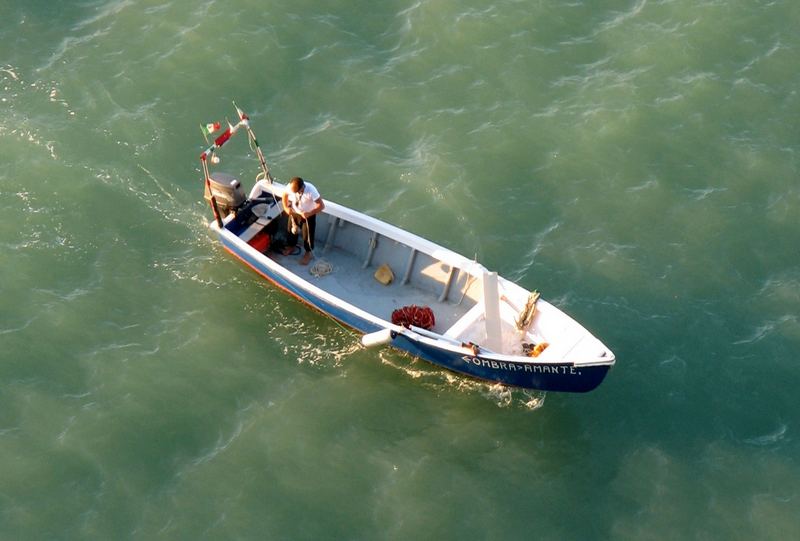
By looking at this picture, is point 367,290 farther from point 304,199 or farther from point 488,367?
point 488,367

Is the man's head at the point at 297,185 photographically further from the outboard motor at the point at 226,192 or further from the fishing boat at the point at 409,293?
the outboard motor at the point at 226,192

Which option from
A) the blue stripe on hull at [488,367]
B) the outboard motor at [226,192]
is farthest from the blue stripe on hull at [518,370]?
the outboard motor at [226,192]

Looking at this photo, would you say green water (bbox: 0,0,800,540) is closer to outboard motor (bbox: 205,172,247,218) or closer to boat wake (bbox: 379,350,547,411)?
boat wake (bbox: 379,350,547,411)

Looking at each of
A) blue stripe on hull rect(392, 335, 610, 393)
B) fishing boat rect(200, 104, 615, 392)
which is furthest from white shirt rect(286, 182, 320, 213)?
blue stripe on hull rect(392, 335, 610, 393)

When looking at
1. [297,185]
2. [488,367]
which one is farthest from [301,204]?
[488,367]

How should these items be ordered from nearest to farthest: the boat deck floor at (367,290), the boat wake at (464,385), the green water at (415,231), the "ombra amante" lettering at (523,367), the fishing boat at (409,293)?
the "ombra amante" lettering at (523,367) → the green water at (415,231) → the fishing boat at (409,293) → the boat wake at (464,385) → the boat deck floor at (367,290)

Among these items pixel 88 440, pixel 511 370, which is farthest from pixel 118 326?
pixel 511 370
